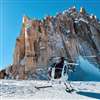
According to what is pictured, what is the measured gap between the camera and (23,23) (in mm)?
73938

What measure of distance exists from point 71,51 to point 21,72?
1356 cm

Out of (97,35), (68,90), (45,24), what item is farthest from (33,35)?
(68,90)

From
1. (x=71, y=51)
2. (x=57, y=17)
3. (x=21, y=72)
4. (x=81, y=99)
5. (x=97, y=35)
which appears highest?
(x=57, y=17)

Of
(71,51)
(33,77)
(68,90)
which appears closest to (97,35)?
(71,51)

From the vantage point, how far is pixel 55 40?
2534 inches

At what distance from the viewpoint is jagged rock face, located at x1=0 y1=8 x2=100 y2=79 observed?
62906mm

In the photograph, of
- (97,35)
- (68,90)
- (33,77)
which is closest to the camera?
(68,90)

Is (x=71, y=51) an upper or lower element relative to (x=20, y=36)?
lower

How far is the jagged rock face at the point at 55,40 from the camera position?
62.9m

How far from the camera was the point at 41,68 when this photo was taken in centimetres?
6131

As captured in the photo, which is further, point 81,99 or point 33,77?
point 33,77

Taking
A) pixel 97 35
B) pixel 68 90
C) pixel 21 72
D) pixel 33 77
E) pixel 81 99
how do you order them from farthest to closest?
1. pixel 97 35
2. pixel 21 72
3. pixel 33 77
4. pixel 68 90
5. pixel 81 99

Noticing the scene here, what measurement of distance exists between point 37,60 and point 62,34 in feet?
30.5

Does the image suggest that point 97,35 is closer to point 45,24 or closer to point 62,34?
point 62,34
